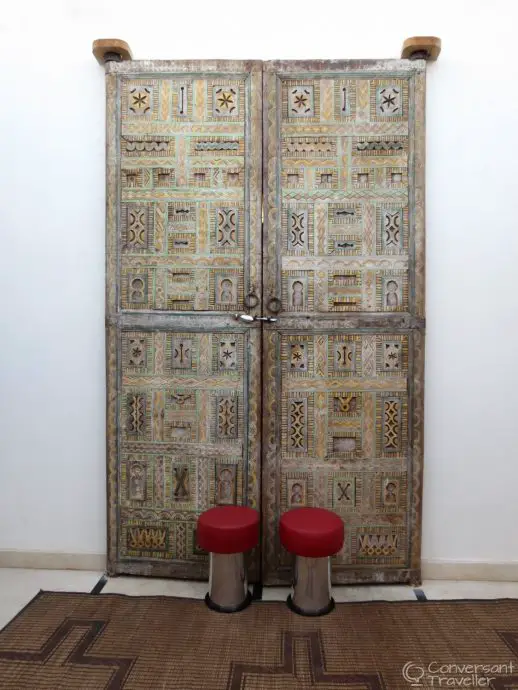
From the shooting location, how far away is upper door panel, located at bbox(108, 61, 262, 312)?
93.4 inches

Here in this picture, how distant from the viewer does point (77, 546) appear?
8.41 ft

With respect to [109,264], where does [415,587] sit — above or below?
below

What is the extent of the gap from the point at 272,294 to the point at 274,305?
0.06 m

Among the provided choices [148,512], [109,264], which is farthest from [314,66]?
[148,512]

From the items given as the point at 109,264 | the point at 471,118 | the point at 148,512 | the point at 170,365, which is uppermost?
the point at 471,118

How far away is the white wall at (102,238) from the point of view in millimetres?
2412

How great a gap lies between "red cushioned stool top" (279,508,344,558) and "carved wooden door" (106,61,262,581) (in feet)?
0.97

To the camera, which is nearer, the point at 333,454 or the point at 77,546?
the point at 333,454

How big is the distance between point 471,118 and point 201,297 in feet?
5.31

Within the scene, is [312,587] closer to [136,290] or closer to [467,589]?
[467,589]

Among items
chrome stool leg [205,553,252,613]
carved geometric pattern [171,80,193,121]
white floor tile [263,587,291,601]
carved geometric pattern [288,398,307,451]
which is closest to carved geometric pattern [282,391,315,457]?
carved geometric pattern [288,398,307,451]

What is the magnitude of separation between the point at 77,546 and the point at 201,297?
58.3 inches

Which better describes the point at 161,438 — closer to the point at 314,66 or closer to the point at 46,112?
the point at 46,112

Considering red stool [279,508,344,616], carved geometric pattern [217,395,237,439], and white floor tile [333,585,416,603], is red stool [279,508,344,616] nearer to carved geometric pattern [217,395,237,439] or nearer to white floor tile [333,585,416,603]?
white floor tile [333,585,416,603]
